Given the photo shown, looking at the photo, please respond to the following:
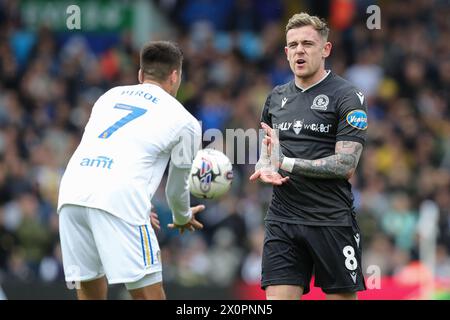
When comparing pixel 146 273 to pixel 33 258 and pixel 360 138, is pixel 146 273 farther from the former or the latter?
pixel 33 258

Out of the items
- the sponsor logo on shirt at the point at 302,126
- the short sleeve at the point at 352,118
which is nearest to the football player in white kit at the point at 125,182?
A: the sponsor logo on shirt at the point at 302,126

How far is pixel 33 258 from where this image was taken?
1315 centimetres

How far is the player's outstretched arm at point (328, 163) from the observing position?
659 centimetres

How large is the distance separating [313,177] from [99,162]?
1.41 m

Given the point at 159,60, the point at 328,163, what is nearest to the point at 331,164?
the point at 328,163

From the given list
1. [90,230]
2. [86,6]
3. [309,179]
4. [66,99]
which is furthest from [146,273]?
[86,6]

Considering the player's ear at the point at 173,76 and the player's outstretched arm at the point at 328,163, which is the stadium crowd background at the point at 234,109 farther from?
the player's outstretched arm at the point at 328,163

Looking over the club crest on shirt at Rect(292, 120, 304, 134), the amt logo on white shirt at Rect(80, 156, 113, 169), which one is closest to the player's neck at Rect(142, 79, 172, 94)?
the amt logo on white shirt at Rect(80, 156, 113, 169)

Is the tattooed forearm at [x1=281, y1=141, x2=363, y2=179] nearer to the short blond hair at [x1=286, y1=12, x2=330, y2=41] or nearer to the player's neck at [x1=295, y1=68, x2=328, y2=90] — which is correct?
the player's neck at [x1=295, y1=68, x2=328, y2=90]

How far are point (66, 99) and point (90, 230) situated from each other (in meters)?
9.27

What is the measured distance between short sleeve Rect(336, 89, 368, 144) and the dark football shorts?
62 cm

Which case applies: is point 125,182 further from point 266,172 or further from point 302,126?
point 302,126

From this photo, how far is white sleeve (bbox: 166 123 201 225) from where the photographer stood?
263 inches

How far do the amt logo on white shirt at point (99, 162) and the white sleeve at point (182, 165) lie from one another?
0.45 m
